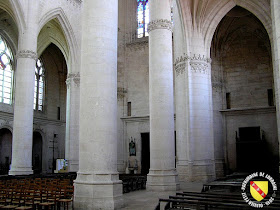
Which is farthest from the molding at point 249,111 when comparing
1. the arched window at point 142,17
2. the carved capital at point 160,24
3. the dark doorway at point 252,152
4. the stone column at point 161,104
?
the carved capital at point 160,24

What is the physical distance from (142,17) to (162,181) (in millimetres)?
21351

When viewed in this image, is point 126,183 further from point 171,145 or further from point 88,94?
point 88,94

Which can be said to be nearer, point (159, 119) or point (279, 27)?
point (279, 27)

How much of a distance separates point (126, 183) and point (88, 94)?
18.5 ft

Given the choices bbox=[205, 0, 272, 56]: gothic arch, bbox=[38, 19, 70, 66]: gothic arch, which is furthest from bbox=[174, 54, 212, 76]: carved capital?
bbox=[38, 19, 70, 66]: gothic arch

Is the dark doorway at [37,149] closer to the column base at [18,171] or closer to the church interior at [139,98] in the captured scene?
the church interior at [139,98]

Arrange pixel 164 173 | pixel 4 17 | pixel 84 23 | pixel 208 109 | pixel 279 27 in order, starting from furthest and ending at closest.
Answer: pixel 4 17, pixel 208 109, pixel 164 173, pixel 279 27, pixel 84 23

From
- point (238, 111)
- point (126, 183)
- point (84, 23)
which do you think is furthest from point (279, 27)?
point (238, 111)

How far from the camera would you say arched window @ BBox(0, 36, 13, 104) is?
28.2 metres

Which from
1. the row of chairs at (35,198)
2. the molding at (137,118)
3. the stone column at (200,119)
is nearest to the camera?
the row of chairs at (35,198)

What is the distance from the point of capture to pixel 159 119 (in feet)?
41.9

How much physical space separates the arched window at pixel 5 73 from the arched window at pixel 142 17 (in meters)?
13.0

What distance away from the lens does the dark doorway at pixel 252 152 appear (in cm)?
2252

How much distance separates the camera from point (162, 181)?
12.2 meters
